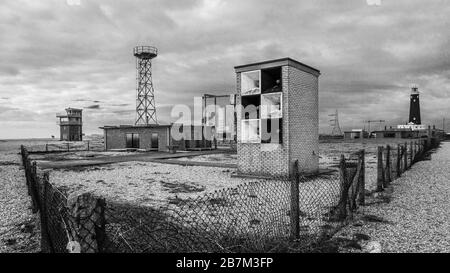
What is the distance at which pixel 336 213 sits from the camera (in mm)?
7664

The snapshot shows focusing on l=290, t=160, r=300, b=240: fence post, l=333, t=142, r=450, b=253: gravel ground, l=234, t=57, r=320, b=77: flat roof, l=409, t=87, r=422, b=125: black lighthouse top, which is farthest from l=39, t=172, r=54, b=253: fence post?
l=409, t=87, r=422, b=125: black lighthouse top

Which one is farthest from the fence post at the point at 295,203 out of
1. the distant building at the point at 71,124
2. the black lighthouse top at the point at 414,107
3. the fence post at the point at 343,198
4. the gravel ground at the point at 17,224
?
the black lighthouse top at the point at 414,107

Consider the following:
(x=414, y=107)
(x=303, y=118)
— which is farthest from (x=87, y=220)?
(x=414, y=107)

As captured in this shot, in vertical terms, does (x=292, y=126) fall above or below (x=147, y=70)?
below

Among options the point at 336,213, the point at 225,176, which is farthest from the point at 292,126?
the point at 336,213

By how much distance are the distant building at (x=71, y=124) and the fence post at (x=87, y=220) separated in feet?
302

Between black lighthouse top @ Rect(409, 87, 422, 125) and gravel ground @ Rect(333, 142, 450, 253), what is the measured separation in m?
97.5

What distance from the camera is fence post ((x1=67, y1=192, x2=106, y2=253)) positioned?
286 centimetres

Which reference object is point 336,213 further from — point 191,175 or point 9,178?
point 9,178

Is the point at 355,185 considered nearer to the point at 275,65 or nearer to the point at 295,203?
the point at 295,203

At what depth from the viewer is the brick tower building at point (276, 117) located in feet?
47.7

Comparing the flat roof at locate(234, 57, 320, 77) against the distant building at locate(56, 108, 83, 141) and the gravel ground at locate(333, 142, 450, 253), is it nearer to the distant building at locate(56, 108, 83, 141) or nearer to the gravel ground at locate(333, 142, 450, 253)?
the gravel ground at locate(333, 142, 450, 253)
